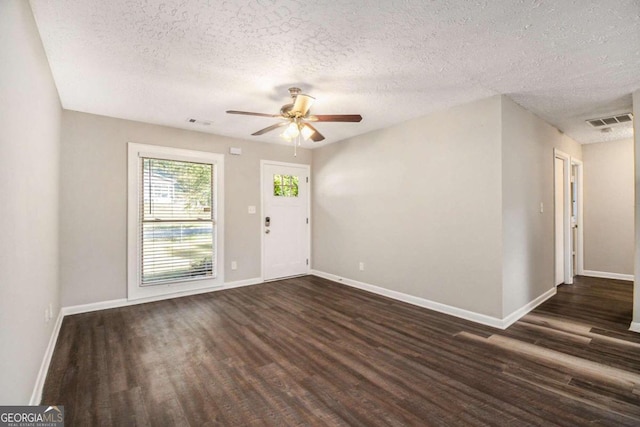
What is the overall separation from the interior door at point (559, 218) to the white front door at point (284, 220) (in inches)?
160

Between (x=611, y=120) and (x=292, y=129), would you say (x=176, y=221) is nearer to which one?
(x=292, y=129)

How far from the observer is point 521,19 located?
1.88 m

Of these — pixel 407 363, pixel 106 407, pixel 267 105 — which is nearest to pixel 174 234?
pixel 267 105

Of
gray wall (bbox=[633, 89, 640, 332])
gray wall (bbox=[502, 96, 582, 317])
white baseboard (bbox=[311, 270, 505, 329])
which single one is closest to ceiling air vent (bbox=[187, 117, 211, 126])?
white baseboard (bbox=[311, 270, 505, 329])

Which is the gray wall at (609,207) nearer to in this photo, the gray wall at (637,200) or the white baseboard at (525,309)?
the white baseboard at (525,309)

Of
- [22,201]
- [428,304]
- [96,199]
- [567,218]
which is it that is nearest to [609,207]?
[567,218]

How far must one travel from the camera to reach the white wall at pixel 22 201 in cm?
132

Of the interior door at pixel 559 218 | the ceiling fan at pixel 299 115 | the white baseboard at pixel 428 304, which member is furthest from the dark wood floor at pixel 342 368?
the ceiling fan at pixel 299 115

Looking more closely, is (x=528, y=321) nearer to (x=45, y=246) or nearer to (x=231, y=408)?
(x=231, y=408)

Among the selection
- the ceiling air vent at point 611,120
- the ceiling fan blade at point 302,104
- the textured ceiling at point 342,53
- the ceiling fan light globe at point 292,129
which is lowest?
the ceiling fan light globe at point 292,129

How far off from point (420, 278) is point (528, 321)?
1.21 m

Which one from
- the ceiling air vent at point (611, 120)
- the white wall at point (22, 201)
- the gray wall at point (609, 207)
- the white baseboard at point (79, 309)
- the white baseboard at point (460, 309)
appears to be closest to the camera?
the white wall at point (22, 201)

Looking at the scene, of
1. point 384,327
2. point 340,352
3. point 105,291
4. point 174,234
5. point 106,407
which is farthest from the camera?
point 174,234

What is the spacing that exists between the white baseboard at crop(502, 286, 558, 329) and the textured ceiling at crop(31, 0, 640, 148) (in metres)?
2.39
